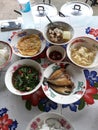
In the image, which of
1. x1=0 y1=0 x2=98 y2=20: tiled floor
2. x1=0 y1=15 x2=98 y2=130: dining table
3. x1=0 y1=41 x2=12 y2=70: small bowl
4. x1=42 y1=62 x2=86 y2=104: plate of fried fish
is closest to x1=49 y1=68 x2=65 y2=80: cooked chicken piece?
x1=42 y1=62 x2=86 y2=104: plate of fried fish

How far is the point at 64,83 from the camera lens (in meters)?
1.05

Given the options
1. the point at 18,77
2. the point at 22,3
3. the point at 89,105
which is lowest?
the point at 89,105

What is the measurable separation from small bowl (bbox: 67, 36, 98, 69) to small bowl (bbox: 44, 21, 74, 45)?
0.14 ft

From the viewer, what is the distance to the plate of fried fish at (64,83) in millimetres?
1013

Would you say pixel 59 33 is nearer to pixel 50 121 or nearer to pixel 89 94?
pixel 89 94

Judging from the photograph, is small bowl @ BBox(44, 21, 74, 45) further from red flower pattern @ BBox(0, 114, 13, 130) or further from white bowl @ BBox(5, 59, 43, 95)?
red flower pattern @ BBox(0, 114, 13, 130)

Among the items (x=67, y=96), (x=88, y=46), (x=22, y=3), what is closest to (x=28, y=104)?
(x=67, y=96)

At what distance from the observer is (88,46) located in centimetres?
120

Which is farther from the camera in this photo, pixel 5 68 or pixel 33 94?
pixel 5 68

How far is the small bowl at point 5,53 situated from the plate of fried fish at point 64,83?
0.22 metres

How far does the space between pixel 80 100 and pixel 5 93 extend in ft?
1.25

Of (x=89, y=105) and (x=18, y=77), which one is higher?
(x=18, y=77)

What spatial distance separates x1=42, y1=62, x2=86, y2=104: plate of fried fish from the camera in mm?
1013

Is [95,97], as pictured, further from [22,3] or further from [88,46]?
[22,3]
